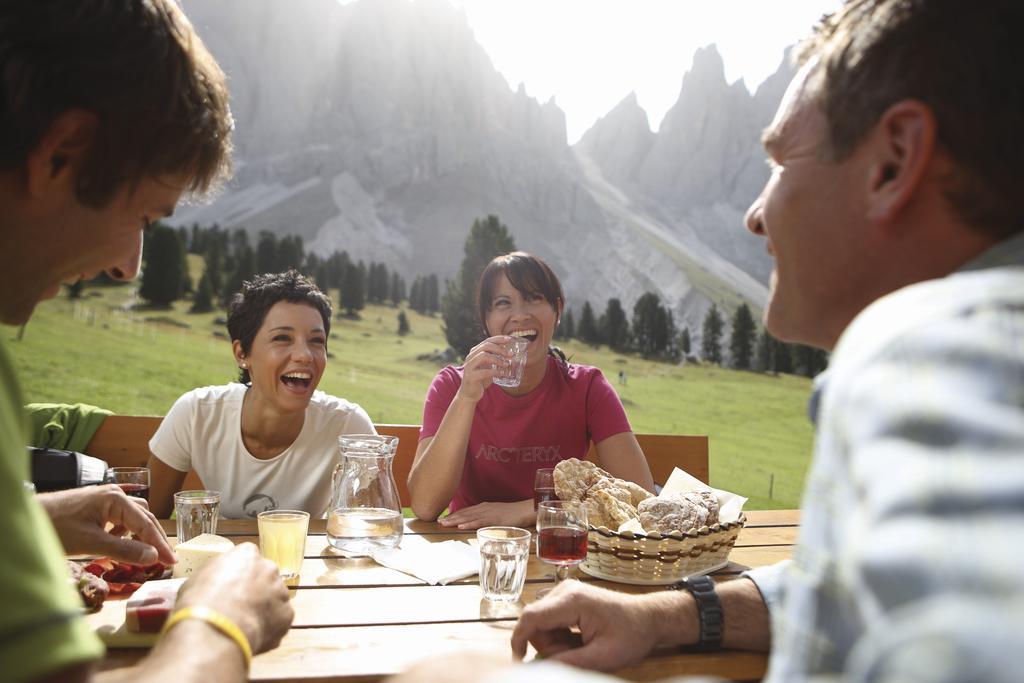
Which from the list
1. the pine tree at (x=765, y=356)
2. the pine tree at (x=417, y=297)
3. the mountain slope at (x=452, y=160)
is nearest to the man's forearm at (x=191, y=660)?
the pine tree at (x=765, y=356)

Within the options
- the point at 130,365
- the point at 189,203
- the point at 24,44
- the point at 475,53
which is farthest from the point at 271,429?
the point at 475,53

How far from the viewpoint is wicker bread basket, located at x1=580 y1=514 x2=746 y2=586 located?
1912 mm

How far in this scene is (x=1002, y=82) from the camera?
32.9 inches

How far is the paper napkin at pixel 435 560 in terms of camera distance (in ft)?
6.47

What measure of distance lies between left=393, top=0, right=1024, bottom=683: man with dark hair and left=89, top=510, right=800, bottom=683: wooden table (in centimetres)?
10

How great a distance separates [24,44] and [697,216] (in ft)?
174

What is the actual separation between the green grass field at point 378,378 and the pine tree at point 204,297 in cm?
20

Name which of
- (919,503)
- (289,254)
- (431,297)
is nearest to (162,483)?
(919,503)

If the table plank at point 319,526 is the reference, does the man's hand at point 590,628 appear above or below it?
above

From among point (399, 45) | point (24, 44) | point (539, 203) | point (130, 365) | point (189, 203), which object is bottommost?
point (130, 365)

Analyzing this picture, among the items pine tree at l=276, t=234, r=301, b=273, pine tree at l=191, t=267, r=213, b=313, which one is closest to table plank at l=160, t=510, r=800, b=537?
pine tree at l=191, t=267, r=213, b=313

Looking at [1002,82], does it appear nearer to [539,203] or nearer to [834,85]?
[834,85]

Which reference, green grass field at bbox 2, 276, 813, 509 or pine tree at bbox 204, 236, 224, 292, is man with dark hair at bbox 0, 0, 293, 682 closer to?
green grass field at bbox 2, 276, 813, 509

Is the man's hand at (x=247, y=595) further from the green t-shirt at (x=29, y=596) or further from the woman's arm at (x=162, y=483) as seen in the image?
the woman's arm at (x=162, y=483)
